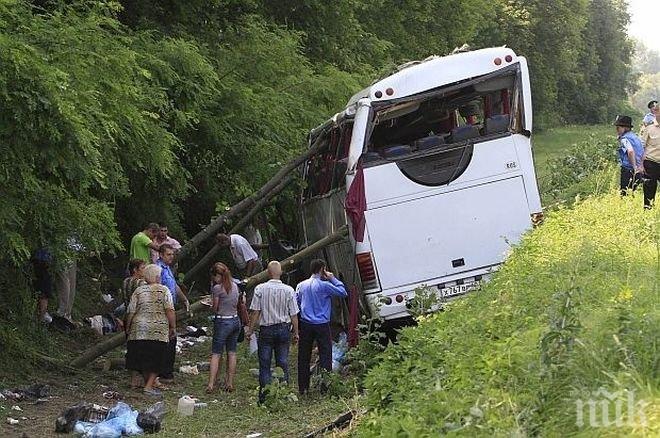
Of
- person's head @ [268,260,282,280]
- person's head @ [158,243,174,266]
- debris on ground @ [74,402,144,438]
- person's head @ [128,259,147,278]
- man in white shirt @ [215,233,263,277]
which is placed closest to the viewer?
debris on ground @ [74,402,144,438]

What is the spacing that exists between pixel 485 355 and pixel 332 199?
8.41m

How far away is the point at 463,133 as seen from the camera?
14586 mm

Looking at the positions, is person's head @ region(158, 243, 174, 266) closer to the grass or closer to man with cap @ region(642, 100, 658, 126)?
man with cap @ region(642, 100, 658, 126)

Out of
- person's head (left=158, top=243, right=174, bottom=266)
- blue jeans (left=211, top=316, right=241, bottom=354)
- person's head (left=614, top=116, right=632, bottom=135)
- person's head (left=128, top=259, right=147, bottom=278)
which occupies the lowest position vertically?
blue jeans (left=211, top=316, right=241, bottom=354)

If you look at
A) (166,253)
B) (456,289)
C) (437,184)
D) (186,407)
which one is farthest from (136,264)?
(456,289)

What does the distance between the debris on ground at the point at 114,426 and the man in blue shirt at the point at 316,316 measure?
7.95ft

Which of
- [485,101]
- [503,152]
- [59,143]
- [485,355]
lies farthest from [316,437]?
[485,101]

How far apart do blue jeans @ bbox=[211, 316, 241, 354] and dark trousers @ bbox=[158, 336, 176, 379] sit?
59 centimetres

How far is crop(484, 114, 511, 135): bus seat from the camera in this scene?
14.7m

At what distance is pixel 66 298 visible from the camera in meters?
17.4

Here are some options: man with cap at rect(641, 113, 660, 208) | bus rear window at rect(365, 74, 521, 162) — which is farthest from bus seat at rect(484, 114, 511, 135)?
man with cap at rect(641, 113, 660, 208)

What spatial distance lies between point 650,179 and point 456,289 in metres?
3.90

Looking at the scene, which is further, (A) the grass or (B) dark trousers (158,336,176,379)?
(A) the grass

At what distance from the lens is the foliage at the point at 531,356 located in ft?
21.1
